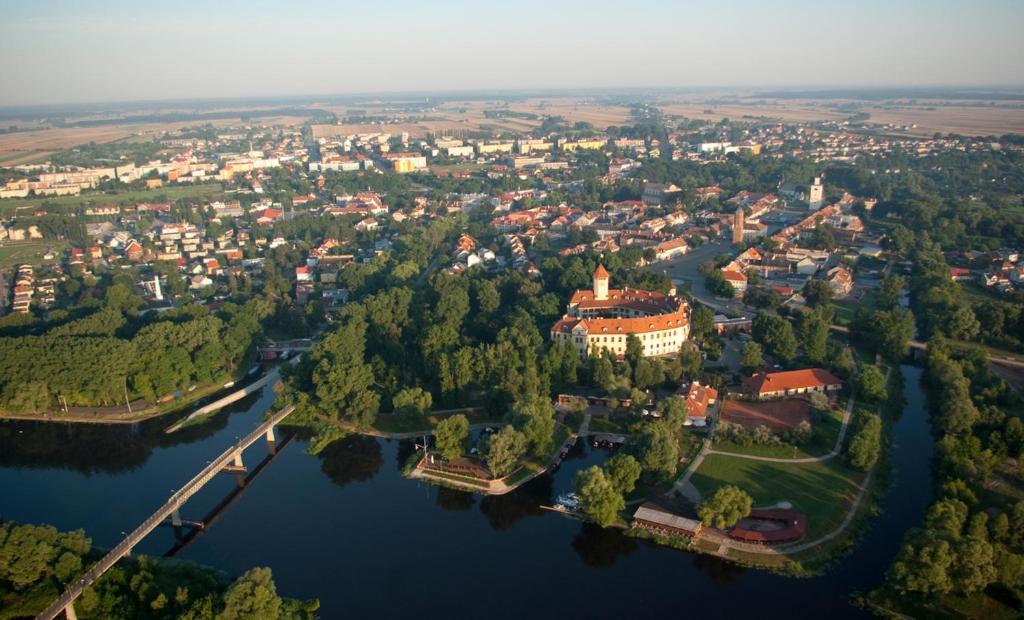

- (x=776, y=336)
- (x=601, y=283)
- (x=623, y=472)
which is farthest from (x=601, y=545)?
(x=601, y=283)

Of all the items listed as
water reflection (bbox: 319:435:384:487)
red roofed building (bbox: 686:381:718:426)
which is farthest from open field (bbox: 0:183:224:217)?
red roofed building (bbox: 686:381:718:426)

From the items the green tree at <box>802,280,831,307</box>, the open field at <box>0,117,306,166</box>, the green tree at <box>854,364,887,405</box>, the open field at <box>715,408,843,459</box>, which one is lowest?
the open field at <box>715,408,843,459</box>

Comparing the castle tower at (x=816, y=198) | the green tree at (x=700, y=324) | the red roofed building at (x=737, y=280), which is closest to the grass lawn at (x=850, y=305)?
the red roofed building at (x=737, y=280)

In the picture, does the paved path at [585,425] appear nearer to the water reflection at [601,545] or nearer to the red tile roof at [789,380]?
the water reflection at [601,545]

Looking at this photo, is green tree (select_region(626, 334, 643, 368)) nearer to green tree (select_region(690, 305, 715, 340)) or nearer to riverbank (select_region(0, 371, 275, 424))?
green tree (select_region(690, 305, 715, 340))

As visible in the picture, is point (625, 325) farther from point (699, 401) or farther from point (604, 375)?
point (699, 401)

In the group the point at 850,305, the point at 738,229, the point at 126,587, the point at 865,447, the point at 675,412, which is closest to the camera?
the point at 126,587
